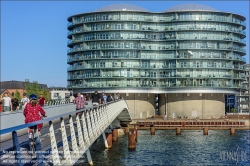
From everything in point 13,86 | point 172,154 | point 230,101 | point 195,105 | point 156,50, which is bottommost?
point 172,154

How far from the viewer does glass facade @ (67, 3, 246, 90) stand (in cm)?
10681

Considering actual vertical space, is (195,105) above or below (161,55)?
below

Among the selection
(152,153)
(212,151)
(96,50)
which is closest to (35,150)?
(152,153)

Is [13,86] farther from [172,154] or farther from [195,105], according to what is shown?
[172,154]

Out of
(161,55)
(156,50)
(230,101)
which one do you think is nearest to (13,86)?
(156,50)

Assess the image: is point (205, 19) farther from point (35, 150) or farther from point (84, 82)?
point (35, 150)

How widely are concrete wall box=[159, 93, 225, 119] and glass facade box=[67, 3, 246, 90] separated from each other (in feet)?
11.6

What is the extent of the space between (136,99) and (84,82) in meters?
14.3

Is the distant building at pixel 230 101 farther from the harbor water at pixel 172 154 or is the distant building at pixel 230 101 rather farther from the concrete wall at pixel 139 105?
the harbor water at pixel 172 154

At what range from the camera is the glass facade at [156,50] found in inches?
4205

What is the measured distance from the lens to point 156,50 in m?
110

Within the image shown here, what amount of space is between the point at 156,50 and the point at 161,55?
1878mm

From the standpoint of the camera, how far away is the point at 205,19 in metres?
109

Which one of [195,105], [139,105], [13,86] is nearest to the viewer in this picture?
[195,105]
